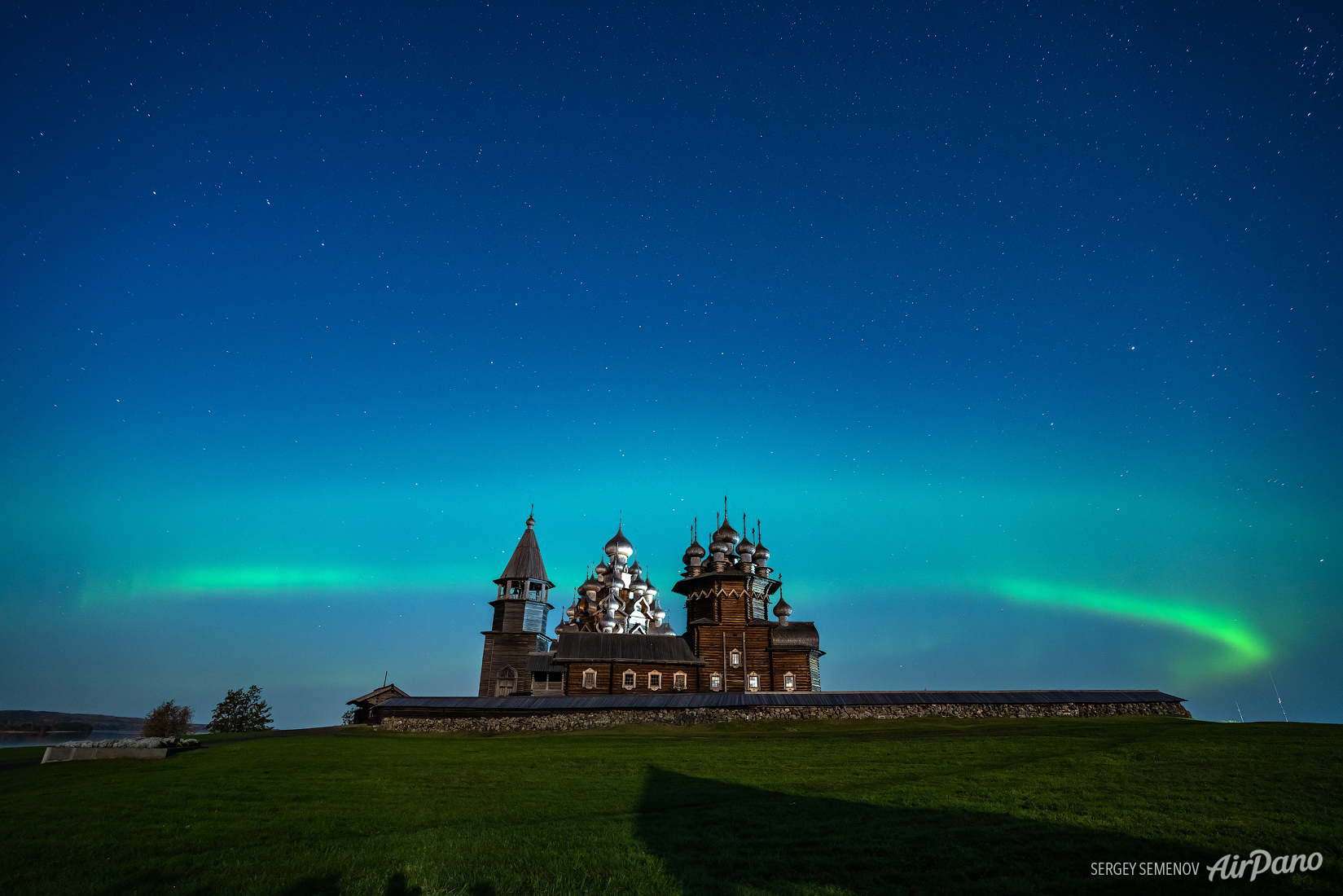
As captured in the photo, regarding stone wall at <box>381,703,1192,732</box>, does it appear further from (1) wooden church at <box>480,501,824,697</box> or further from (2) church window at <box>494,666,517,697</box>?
(2) church window at <box>494,666,517,697</box>

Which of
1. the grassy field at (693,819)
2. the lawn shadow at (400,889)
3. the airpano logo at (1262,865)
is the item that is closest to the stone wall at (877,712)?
the grassy field at (693,819)

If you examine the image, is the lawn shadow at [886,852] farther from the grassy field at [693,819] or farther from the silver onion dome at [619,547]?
the silver onion dome at [619,547]

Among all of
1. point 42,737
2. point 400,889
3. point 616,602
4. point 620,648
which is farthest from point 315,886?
point 42,737

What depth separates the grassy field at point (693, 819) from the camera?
9.66m

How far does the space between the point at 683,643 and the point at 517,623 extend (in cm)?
1348

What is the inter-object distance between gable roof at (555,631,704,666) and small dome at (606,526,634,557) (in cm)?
1822

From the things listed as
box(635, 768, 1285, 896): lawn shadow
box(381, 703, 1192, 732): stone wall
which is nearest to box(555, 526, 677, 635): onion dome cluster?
box(381, 703, 1192, 732): stone wall

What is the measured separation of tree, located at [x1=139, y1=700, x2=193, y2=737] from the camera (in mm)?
52281

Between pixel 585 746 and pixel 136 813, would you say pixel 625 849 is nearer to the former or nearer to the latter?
pixel 136 813

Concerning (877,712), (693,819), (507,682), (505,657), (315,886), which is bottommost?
(315,886)

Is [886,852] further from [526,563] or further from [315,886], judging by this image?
[526,563]

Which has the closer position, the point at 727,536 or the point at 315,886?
the point at 315,886

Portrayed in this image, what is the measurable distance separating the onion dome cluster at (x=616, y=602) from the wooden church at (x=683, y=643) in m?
6.69

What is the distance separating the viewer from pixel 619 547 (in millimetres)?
68125
